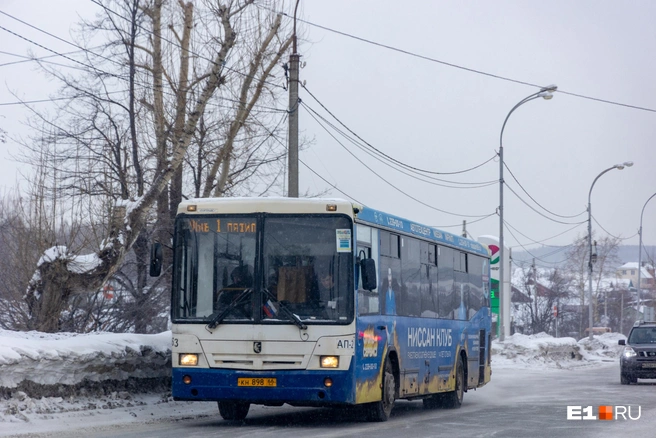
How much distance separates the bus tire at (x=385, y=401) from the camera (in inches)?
578

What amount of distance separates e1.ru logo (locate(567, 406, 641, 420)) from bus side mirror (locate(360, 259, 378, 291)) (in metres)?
4.45

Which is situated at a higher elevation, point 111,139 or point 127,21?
point 127,21

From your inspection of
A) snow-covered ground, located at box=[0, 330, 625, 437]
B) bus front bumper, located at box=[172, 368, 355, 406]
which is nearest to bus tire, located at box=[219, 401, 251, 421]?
snow-covered ground, located at box=[0, 330, 625, 437]

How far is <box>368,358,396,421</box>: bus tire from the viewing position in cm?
1467

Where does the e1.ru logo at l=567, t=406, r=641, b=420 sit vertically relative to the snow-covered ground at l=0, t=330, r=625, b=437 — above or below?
below

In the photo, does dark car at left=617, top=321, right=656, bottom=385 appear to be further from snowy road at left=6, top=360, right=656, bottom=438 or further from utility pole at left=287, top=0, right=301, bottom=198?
utility pole at left=287, top=0, right=301, bottom=198

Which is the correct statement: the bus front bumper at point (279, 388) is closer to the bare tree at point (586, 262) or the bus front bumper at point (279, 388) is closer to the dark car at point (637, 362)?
the dark car at point (637, 362)

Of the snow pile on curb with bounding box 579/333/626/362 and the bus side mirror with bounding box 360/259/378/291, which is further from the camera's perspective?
the snow pile on curb with bounding box 579/333/626/362

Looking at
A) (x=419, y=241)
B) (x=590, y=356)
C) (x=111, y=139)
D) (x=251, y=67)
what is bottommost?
(x=590, y=356)

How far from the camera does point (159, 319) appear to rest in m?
25.2

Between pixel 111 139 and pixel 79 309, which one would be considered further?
pixel 111 139

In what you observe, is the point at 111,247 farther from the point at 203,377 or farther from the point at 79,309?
the point at 203,377

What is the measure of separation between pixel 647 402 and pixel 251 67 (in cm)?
1474

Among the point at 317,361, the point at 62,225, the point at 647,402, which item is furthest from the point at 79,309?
the point at 647,402
